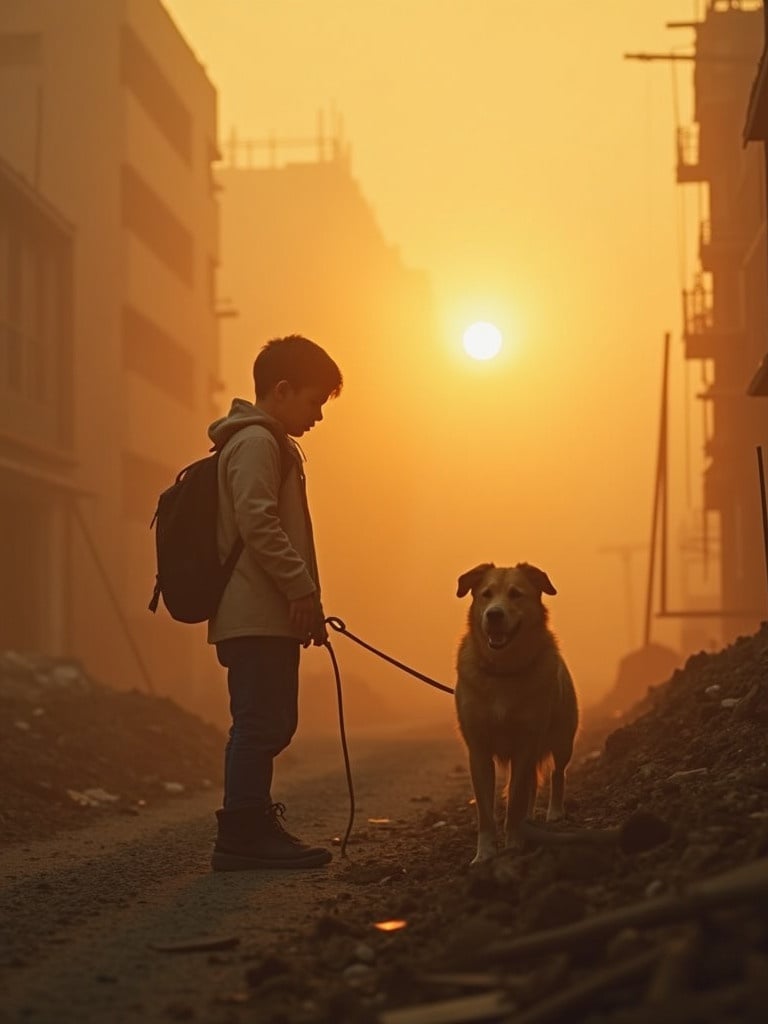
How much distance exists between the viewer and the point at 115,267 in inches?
1451

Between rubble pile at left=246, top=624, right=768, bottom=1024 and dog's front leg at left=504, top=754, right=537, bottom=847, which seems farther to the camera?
dog's front leg at left=504, top=754, right=537, bottom=847

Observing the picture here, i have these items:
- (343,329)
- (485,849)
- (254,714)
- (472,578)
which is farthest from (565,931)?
(343,329)

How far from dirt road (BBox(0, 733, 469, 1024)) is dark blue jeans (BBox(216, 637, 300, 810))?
405mm

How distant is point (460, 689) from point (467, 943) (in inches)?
113

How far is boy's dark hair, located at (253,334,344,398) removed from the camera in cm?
729

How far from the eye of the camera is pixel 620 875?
5.15 m

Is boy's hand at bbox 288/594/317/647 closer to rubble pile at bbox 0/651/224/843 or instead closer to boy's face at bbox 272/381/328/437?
boy's face at bbox 272/381/328/437

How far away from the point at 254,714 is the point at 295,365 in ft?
5.50

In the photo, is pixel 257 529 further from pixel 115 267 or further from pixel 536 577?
pixel 115 267

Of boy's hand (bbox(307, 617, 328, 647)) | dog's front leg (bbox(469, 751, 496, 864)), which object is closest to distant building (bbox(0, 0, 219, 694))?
boy's hand (bbox(307, 617, 328, 647))

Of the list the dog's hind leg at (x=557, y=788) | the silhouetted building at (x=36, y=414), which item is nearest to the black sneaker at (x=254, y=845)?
the dog's hind leg at (x=557, y=788)

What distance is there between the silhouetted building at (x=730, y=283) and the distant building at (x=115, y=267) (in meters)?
13.6

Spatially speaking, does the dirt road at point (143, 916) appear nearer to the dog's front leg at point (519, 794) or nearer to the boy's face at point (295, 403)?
the dog's front leg at point (519, 794)

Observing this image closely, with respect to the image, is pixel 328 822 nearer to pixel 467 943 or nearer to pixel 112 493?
pixel 467 943
